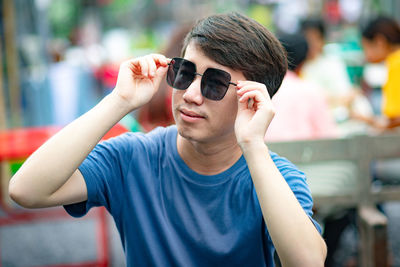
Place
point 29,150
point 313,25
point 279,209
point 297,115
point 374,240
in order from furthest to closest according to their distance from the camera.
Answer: point 313,25, point 297,115, point 29,150, point 374,240, point 279,209

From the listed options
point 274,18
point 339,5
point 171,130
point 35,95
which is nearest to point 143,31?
point 274,18

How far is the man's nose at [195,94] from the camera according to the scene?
163cm

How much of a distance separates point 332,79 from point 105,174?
4.25 m

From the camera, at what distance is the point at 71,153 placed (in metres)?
1.53

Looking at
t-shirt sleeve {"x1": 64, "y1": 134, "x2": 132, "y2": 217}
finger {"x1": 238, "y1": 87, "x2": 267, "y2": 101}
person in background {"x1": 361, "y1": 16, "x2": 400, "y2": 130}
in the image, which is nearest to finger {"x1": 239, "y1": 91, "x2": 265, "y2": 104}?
finger {"x1": 238, "y1": 87, "x2": 267, "y2": 101}

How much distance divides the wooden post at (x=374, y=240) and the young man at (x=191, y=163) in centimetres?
121

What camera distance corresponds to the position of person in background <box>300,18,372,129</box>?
4749 mm

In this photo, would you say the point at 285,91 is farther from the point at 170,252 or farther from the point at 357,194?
the point at 170,252

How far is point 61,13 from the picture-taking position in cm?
1911

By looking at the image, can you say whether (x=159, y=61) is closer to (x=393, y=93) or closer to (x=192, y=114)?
(x=192, y=114)

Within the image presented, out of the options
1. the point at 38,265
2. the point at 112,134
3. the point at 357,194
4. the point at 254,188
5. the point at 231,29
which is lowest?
the point at 38,265

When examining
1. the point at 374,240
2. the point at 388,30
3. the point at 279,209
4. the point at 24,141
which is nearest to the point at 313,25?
→ the point at 388,30

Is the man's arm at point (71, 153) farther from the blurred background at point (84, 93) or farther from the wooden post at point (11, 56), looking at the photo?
the wooden post at point (11, 56)

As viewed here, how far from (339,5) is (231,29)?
13.8 meters
